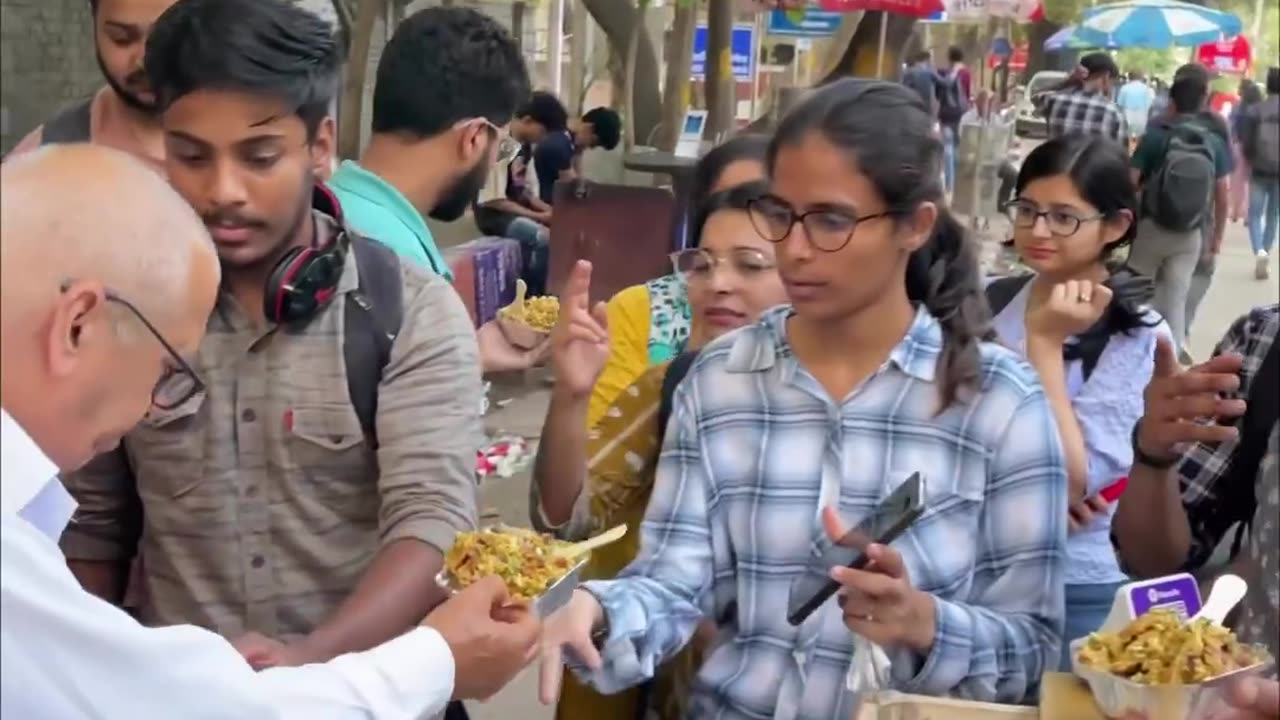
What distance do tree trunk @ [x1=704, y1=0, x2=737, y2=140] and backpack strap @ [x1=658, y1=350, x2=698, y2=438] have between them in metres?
9.96

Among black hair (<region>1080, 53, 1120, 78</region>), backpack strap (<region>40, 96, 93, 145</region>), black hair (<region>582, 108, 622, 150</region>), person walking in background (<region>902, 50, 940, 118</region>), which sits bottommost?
person walking in background (<region>902, 50, 940, 118</region>)

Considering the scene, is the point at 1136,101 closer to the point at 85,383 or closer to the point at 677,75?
the point at 677,75

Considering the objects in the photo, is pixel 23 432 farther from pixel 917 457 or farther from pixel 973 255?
pixel 973 255

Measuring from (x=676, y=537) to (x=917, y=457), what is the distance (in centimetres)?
39

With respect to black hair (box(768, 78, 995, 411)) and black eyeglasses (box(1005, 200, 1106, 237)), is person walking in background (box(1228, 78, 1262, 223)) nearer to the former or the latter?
black eyeglasses (box(1005, 200, 1106, 237))

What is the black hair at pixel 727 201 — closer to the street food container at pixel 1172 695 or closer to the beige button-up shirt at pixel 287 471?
the beige button-up shirt at pixel 287 471

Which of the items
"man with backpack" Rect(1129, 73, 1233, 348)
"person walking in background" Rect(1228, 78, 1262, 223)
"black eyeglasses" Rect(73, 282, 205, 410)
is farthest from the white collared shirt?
"person walking in background" Rect(1228, 78, 1262, 223)

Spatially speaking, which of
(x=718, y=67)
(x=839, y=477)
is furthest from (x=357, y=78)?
(x=839, y=477)

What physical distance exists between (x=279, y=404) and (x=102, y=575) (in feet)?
1.50

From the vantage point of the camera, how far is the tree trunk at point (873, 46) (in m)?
11.9

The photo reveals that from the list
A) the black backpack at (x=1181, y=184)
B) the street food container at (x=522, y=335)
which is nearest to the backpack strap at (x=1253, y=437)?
the street food container at (x=522, y=335)

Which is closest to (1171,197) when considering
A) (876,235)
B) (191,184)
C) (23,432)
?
(876,235)

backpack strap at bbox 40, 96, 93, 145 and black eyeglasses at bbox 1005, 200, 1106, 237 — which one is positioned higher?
backpack strap at bbox 40, 96, 93, 145

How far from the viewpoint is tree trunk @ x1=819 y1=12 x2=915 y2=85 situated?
11891 mm
